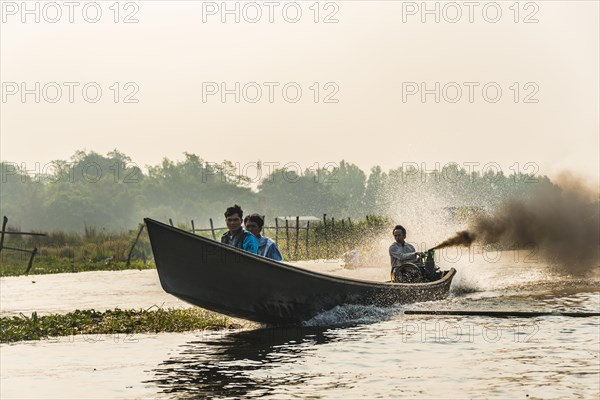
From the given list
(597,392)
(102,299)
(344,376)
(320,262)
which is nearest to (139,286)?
(102,299)

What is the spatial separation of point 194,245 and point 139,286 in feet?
43.7

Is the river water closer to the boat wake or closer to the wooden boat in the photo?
the boat wake

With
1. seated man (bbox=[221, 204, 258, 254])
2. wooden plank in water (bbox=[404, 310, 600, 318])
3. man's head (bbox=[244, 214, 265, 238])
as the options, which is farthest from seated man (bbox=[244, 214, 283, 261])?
wooden plank in water (bbox=[404, 310, 600, 318])

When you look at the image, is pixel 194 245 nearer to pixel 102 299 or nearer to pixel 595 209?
pixel 102 299

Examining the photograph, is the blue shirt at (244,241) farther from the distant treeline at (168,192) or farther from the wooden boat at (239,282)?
the distant treeline at (168,192)

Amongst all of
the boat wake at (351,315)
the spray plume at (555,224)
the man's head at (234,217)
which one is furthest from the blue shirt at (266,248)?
the spray plume at (555,224)

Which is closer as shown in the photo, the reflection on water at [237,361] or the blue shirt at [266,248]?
the reflection on water at [237,361]

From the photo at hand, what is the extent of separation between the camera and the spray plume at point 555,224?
34.4m

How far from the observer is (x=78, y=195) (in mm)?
115688

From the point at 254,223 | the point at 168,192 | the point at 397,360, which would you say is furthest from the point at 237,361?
the point at 168,192

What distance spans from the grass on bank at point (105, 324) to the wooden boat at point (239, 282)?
131cm

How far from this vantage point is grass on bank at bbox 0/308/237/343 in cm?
1538

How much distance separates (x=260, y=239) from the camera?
50.1 feet

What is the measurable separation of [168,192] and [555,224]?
101 m
